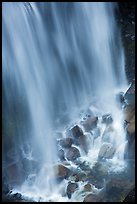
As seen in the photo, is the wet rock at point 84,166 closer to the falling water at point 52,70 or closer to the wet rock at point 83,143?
the wet rock at point 83,143

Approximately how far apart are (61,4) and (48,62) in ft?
10.1

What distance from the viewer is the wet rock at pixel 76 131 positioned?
12.7 metres

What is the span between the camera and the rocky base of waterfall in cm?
983

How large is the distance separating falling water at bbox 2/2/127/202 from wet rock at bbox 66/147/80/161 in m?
0.77

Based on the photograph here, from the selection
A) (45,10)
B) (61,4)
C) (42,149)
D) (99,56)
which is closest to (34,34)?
(45,10)

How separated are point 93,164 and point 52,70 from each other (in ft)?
18.7

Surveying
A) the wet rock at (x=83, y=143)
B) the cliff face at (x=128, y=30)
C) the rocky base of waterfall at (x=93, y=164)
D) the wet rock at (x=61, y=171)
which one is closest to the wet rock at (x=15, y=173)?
the rocky base of waterfall at (x=93, y=164)

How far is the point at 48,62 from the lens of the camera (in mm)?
14891

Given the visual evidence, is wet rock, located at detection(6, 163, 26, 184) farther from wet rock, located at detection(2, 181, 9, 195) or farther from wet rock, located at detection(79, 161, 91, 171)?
wet rock, located at detection(79, 161, 91, 171)

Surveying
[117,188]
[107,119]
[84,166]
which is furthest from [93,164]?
[107,119]

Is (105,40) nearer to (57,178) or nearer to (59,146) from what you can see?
(59,146)

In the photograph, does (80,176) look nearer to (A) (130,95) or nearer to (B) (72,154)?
(B) (72,154)

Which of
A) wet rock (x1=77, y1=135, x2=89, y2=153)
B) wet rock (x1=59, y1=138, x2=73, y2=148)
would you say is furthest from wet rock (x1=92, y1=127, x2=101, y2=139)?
wet rock (x1=59, y1=138, x2=73, y2=148)

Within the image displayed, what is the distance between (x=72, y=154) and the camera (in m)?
11.9
